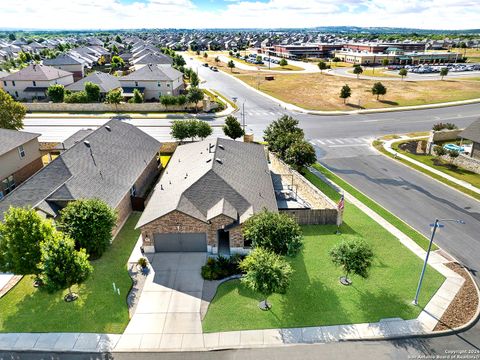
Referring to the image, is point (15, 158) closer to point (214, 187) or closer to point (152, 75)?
point (214, 187)

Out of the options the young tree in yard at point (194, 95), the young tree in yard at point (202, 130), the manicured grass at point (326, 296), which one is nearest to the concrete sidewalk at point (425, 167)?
the manicured grass at point (326, 296)

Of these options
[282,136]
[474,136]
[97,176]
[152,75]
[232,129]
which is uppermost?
[152,75]

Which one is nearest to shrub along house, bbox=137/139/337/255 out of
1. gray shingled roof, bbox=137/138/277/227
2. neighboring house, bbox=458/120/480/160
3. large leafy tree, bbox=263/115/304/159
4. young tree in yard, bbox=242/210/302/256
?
gray shingled roof, bbox=137/138/277/227

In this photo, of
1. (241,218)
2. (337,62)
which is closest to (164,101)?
(241,218)

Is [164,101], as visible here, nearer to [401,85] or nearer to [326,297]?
[326,297]

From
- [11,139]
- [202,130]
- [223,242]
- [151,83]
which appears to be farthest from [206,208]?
[151,83]

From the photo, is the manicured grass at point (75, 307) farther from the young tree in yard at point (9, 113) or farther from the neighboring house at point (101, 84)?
the neighboring house at point (101, 84)

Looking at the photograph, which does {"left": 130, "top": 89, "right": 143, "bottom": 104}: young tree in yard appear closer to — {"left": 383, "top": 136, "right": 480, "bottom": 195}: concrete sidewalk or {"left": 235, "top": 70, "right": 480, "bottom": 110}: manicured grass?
{"left": 235, "top": 70, "right": 480, "bottom": 110}: manicured grass
